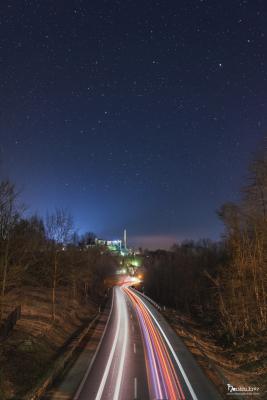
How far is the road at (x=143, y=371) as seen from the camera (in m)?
17.9

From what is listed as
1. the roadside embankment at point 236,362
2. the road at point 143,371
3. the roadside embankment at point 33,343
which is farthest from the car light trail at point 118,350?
the roadside embankment at point 236,362

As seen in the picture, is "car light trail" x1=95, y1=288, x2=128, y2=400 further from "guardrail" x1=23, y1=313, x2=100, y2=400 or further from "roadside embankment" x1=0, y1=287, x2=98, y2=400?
"roadside embankment" x1=0, y1=287, x2=98, y2=400

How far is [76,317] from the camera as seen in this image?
44.8m

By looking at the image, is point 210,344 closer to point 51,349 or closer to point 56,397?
point 51,349

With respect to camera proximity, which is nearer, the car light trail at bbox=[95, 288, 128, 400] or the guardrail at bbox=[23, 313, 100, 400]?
the guardrail at bbox=[23, 313, 100, 400]

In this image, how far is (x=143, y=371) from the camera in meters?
22.0

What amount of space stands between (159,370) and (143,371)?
3.33 ft

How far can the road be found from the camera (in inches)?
704

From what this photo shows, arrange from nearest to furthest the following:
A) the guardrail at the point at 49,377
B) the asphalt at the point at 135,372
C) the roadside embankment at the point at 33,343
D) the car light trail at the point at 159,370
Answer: the guardrail at the point at 49,377
the asphalt at the point at 135,372
the car light trail at the point at 159,370
the roadside embankment at the point at 33,343

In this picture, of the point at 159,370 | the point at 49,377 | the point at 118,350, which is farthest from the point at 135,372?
the point at 118,350

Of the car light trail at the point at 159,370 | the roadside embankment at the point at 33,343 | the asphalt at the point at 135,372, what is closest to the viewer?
the asphalt at the point at 135,372

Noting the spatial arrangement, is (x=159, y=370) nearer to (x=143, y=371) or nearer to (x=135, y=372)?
(x=143, y=371)

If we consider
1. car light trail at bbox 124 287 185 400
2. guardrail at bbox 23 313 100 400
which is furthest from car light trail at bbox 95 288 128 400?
guardrail at bbox 23 313 100 400

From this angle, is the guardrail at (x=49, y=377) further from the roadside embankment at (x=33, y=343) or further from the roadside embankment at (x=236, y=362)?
the roadside embankment at (x=236, y=362)
